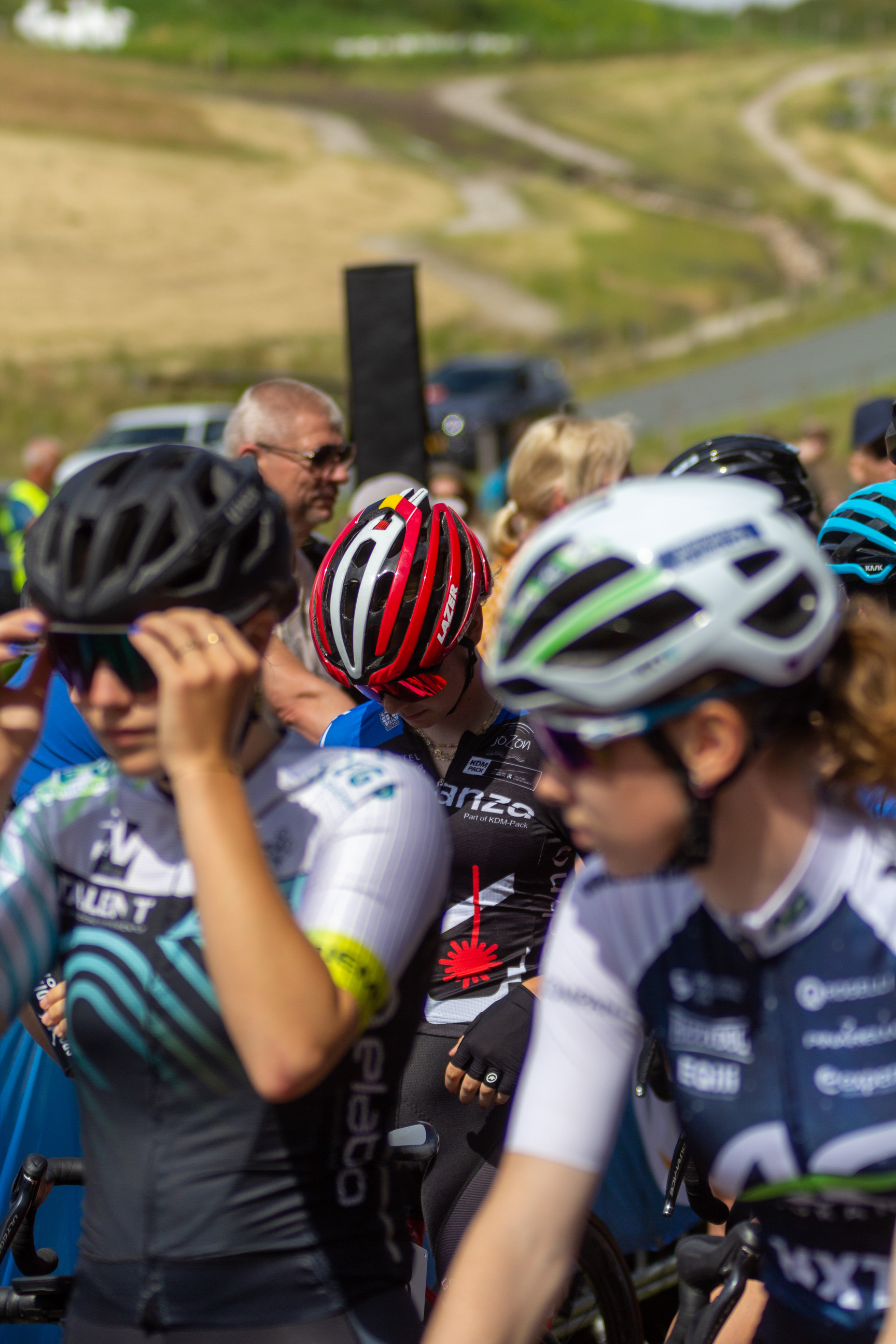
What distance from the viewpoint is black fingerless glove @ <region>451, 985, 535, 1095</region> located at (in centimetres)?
323

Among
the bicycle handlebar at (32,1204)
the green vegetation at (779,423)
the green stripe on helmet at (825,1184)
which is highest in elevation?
the green vegetation at (779,423)

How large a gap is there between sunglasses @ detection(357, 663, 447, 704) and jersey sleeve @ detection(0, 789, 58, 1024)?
1317mm

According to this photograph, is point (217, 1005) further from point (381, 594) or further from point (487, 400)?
point (487, 400)

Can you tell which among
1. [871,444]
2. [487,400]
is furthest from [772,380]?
[871,444]

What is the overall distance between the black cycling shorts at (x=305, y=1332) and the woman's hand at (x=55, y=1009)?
73 cm

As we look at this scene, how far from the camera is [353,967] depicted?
6.47 feet

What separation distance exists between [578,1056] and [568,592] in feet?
2.19

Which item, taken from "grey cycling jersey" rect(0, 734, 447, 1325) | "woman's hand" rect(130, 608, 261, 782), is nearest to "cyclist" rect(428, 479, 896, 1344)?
"grey cycling jersey" rect(0, 734, 447, 1325)

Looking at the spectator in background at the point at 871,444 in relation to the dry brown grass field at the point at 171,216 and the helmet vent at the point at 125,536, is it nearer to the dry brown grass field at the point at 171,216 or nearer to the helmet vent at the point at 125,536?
the helmet vent at the point at 125,536

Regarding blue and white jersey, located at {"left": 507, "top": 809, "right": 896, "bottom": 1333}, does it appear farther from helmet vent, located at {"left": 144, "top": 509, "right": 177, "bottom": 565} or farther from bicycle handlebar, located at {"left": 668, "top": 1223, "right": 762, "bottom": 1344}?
helmet vent, located at {"left": 144, "top": 509, "right": 177, "bottom": 565}

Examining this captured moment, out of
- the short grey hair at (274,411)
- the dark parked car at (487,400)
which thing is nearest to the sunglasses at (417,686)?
the short grey hair at (274,411)

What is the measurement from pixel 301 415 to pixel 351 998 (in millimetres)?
3628

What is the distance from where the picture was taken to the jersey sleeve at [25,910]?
2104 millimetres

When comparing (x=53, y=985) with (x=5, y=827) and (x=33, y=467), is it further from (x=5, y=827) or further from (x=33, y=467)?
(x=33, y=467)
